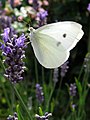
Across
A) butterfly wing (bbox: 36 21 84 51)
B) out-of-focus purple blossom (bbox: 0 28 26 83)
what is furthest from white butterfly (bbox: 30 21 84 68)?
out-of-focus purple blossom (bbox: 0 28 26 83)

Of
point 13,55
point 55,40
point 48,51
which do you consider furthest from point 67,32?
point 13,55

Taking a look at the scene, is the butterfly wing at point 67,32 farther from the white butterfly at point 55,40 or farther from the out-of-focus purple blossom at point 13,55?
the out-of-focus purple blossom at point 13,55

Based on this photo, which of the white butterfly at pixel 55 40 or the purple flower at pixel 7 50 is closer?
the purple flower at pixel 7 50

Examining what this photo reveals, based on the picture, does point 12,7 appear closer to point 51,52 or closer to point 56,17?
point 56,17

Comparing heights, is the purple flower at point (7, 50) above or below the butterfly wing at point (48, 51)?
above

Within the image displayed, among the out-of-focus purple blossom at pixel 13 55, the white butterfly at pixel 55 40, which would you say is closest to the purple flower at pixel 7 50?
the out-of-focus purple blossom at pixel 13 55

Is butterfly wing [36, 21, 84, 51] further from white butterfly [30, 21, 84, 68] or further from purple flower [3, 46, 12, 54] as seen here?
purple flower [3, 46, 12, 54]

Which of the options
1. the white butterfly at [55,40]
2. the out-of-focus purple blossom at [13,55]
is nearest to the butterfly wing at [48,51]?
the white butterfly at [55,40]

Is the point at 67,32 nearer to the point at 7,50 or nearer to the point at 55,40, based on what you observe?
the point at 55,40
